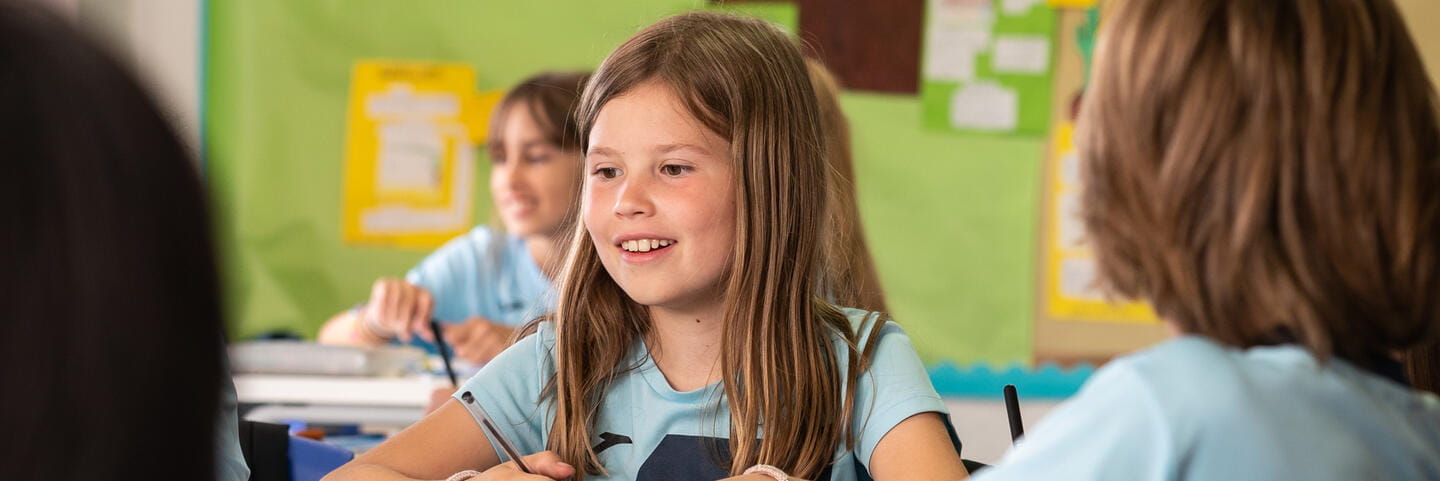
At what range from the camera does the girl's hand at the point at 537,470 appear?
108 cm

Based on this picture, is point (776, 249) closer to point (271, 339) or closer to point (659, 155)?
point (659, 155)

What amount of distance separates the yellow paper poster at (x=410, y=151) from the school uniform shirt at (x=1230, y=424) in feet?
8.46

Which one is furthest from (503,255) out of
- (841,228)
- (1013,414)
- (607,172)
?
(1013,414)

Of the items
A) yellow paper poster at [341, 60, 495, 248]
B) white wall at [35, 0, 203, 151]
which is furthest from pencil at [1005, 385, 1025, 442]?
white wall at [35, 0, 203, 151]

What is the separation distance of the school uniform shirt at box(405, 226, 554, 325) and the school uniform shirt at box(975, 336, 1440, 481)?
88.3 inches

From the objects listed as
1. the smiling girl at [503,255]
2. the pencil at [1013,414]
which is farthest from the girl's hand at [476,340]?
the pencil at [1013,414]

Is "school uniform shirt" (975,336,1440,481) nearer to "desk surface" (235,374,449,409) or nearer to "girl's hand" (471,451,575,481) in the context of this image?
"girl's hand" (471,451,575,481)

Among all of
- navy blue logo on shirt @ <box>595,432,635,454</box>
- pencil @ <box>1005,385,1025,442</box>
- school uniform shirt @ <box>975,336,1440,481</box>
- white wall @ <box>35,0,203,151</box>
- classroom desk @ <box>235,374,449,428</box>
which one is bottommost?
classroom desk @ <box>235,374,449,428</box>

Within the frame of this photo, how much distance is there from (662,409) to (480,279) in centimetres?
166

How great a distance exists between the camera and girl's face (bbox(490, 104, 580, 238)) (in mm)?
2625

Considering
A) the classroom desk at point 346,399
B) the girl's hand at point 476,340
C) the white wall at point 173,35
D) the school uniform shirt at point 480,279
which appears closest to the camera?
the classroom desk at point 346,399

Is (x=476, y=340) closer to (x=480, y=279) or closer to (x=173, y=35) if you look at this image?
(x=480, y=279)

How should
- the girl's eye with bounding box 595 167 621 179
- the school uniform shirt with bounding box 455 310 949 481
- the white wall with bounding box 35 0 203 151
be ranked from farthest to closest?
the white wall with bounding box 35 0 203 151
the girl's eye with bounding box 595 167 621 179
the school uniform shirt with bounding box 455 310 949 481

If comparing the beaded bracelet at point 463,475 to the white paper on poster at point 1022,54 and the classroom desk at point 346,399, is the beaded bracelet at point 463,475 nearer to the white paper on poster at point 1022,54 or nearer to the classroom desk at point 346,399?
the classroom desk at point 346,399
